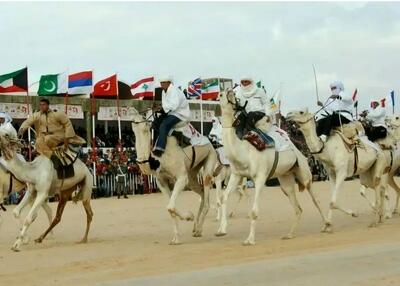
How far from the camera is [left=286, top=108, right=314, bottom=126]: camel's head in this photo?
15727 mm

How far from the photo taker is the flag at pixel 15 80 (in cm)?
2864

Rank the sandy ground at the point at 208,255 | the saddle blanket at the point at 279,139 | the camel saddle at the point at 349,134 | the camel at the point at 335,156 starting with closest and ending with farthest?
the sandy ground at the point at 208,255
the saddle blanket at the point at 279,139
the camel at the point at 335,156
the camel saddle at the point at 349,134

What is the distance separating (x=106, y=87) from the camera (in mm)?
33406

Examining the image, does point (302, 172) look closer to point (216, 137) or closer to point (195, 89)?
point (216, 137)

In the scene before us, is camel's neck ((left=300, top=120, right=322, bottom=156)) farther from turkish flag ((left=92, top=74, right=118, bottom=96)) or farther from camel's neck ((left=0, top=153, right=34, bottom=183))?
turkish flag ((left=92, top=74, right=118, bottom=96))

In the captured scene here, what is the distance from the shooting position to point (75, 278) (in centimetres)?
1003

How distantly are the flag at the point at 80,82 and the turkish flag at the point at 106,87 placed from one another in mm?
2196

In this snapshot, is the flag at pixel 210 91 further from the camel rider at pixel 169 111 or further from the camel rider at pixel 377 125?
the camel rider at pixel 169 111

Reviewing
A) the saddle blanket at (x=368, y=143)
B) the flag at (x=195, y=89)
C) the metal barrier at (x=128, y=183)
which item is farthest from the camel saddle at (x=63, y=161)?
the flag at (x=195, y=89)

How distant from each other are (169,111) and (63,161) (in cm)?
233

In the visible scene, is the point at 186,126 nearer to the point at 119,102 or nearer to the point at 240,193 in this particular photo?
the point at 240,193

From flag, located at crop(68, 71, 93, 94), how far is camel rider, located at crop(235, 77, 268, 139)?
56.2 feet

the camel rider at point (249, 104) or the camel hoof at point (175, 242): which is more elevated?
the camel rider at point (249, 104)

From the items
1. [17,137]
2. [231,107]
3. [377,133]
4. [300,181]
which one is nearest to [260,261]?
[231,107]
